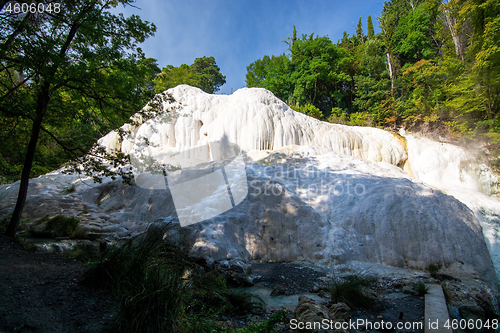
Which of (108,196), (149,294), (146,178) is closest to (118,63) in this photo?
(149,294)

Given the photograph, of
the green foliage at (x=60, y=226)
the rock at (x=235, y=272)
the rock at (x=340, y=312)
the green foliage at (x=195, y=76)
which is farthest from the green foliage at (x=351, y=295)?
the green foliage at (x=195, y=76)

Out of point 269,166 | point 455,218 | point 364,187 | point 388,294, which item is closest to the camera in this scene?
point 388,294

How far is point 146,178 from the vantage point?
10.2 m

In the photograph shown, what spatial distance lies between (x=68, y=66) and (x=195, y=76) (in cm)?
2653

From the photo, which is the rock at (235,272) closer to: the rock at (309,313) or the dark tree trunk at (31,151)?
the rock at (309,313)

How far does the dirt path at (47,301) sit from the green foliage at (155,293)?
0.21 meters

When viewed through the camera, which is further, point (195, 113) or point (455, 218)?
point (195, 113)

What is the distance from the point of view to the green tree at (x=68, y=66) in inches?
180

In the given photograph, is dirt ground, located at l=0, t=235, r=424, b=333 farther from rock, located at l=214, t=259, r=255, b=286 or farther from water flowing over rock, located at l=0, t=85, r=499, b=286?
water flowing over rock, located at l=0, t=85, r=499, b=286

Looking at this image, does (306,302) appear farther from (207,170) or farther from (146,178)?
(146,178)

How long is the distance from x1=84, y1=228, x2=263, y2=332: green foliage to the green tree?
3106 mm

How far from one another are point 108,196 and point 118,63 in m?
6.33

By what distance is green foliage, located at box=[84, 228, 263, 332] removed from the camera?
2.38m

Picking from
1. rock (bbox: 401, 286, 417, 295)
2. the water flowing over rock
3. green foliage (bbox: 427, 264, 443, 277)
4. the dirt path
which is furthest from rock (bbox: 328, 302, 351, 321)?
green foliage (bbox: 427, 264, 443, 277)
